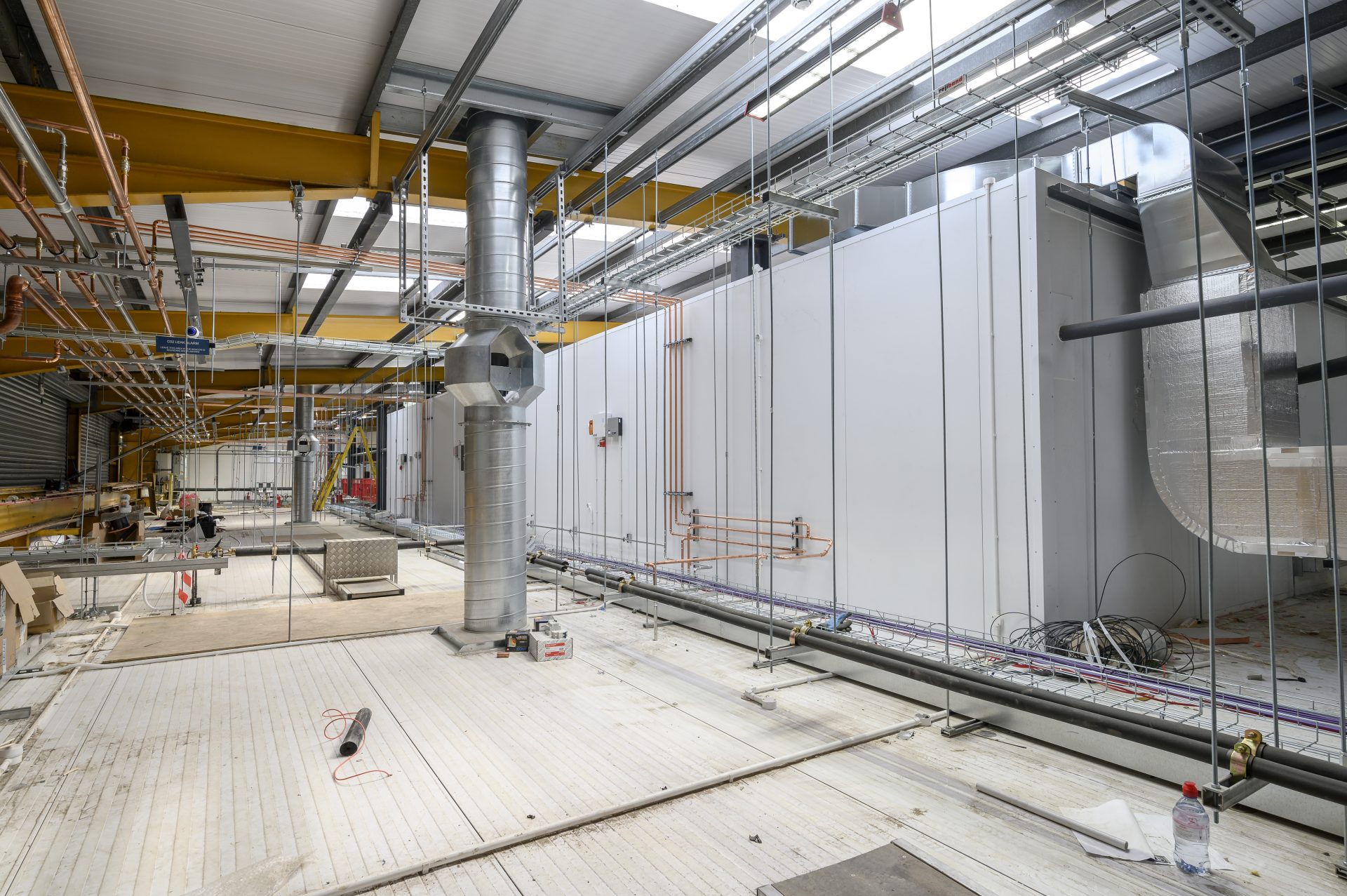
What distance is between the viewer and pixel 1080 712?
2.71 metres

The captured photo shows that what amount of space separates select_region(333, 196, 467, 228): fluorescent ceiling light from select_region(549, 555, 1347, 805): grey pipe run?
5.11 m

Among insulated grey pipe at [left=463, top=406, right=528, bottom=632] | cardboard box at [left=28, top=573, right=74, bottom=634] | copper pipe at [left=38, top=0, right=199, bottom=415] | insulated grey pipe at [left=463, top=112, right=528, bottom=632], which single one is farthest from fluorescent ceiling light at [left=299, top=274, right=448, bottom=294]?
cardboard box at [left=28, top=573, right=74, bottom=634]

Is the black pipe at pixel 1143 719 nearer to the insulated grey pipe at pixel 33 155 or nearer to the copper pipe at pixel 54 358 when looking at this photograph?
the insulated grey pipe at pixel 33 155

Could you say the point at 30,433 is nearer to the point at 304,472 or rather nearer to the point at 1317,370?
the point at 304,472

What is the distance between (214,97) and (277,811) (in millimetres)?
4874

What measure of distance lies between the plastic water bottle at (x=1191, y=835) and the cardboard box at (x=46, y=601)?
6597mm

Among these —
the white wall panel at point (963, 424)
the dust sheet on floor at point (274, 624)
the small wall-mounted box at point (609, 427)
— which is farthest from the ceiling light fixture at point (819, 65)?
the small wall-mounted box at point (609, 427)

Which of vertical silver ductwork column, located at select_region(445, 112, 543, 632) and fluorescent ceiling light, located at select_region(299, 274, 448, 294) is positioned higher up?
fluorescent ceiling light, located at select_region(299, 274, 448, 294)

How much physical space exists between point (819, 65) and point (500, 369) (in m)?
2.98

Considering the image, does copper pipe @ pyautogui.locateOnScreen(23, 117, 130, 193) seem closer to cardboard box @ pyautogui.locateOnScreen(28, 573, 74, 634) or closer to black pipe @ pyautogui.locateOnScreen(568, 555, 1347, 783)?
cardboard box @ pyautogui.locateOnScreen(28, 573, 74, 634)

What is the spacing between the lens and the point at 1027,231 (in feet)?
13.8

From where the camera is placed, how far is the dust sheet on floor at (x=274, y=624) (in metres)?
5.05

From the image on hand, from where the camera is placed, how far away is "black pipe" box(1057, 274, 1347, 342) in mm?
3191

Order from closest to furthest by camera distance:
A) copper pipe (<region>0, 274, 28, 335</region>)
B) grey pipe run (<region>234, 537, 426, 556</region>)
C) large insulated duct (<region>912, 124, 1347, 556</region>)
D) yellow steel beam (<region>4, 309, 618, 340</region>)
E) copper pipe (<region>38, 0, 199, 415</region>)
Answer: copper pipe (<region>38, 0, 199, 415</region>), large insulated duct (<region>912, 124, 1347, 556</region>), copper pipe (<region>0, 274, 28, 335</region>), yellow steel beam (<region>4, 309, 618, 340</region>), grey pipe run (<region>234, 537, 426, 556</region>)
